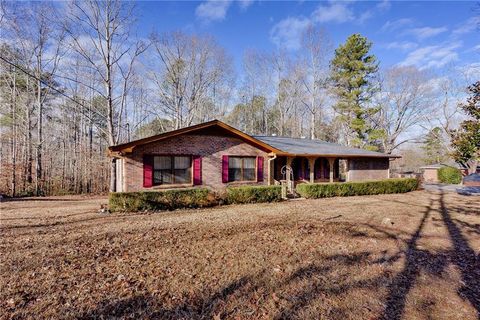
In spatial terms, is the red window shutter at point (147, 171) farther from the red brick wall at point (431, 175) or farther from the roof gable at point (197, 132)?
the red brick wall at point (431, 175)

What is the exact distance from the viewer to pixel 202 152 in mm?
12547

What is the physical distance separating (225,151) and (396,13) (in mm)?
12099

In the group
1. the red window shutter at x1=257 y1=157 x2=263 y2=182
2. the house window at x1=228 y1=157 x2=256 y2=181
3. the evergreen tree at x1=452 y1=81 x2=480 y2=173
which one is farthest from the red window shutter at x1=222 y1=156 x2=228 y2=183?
the evergreen tree at x1=452 y1=81 x2=480 y2=173

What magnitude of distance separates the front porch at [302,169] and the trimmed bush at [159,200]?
211 inches

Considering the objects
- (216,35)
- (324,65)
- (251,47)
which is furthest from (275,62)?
(216,35)

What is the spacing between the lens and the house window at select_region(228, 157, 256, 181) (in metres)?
13.5

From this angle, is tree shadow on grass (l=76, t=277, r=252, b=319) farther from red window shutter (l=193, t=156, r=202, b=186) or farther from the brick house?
red window shutter (l=193, t=156, r=202, b=186)

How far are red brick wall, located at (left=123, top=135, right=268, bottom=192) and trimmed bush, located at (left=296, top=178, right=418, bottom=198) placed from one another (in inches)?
101

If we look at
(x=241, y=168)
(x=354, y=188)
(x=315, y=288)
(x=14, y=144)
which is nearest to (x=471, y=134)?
(x=354, y=188)

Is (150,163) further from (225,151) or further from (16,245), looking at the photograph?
(16,245)

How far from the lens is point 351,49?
92.4 ft

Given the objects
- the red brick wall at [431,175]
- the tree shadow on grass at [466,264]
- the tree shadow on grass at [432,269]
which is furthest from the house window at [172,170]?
the red brick wall at [431,175]

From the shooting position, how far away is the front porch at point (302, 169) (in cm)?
1548

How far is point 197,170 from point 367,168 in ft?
46.3
